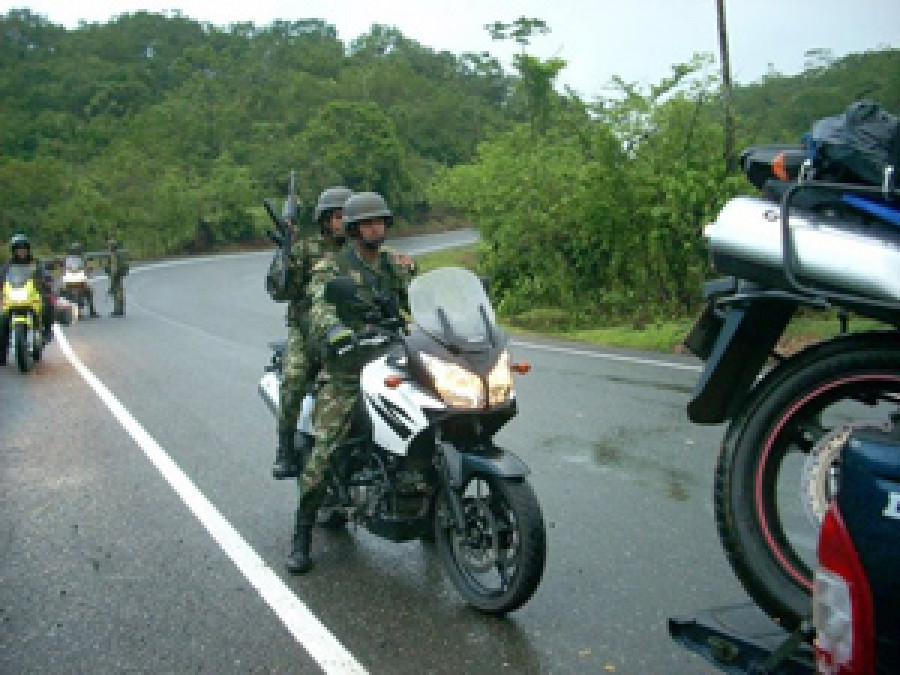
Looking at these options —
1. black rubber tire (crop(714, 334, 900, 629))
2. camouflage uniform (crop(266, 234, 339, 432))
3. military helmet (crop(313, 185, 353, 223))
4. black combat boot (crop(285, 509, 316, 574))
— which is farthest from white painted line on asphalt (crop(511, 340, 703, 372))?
black rubber tire (crop(714, 334, 900, 629))

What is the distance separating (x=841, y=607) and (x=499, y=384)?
8.33 ft

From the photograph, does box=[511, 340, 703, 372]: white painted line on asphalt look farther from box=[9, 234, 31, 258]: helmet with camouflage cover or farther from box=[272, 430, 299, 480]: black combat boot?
box=[9, 234, 31, 258]: helmet with camouflage cover

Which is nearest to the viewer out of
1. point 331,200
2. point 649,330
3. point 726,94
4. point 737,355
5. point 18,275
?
point 737,355

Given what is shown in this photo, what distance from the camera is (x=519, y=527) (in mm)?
4266

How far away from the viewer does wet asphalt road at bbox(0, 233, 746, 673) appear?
4195 millimetres

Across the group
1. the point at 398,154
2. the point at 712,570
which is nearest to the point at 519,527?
the point at 712,570

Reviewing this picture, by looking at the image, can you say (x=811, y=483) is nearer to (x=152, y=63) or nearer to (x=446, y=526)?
(x=446, y=526)

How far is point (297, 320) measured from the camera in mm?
6410

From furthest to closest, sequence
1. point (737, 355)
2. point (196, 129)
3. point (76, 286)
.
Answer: point (196, 129), point (76, 286), point (737, 355)

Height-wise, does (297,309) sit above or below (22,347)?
above

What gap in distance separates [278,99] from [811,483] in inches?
3535

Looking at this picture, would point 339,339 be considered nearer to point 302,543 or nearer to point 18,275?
point 302,543

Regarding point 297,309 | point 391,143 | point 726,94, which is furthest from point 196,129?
point 297,309

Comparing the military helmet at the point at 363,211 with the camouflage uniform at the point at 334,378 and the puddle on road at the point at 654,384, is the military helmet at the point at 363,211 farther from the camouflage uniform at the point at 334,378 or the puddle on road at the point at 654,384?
the puddle on road at the point at 654,384
